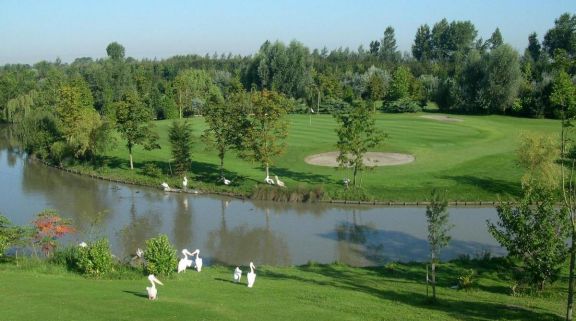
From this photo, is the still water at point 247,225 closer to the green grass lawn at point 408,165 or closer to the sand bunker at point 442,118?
the green grass lawn at point 408,165

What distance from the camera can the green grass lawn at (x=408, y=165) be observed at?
44531 millimetres

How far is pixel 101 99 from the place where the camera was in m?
107

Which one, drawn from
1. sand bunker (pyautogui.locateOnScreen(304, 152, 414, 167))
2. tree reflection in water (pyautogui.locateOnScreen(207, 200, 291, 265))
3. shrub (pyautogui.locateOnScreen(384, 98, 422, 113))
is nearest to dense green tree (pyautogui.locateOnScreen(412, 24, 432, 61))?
shrub (pyautogui.locateOnScreen(384, 98, 422, 113))

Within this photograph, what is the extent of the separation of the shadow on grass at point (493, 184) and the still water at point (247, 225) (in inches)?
135

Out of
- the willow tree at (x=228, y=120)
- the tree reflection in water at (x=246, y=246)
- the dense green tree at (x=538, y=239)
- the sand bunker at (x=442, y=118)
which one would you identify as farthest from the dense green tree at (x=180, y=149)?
the sand bunker at (x=442, y=118)

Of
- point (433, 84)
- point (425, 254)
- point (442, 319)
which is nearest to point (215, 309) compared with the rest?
point (442, 319)

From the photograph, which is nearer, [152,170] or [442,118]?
[152,170]

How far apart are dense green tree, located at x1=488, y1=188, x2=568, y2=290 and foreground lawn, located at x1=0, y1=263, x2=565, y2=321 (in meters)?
0.97

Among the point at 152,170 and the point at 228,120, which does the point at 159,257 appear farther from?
the point at 152,170

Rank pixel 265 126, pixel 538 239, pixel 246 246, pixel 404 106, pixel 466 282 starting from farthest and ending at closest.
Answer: pixel 404 106, pixel 265 126, pixel 246 246, pixel 466 282, pixel 538 239

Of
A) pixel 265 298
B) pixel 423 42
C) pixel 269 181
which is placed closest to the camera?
pixel 265 298

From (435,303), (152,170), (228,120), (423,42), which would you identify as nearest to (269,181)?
(228,120)

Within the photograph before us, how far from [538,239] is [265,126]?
27.5 meters

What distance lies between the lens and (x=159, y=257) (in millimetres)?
23031
